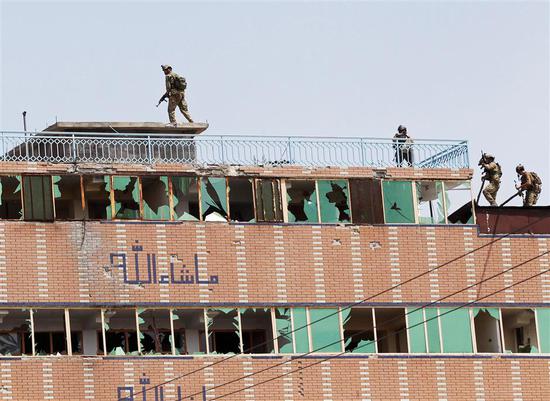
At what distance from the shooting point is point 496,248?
52531 millimetres

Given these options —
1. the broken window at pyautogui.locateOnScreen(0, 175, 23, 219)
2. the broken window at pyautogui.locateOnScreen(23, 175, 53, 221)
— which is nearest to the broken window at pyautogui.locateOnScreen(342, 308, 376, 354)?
the broken window at pyautogui.locateOnScreen(23, 175, 53, 221)

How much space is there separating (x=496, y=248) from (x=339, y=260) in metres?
4.01

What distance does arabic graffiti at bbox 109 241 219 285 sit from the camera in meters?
49.6

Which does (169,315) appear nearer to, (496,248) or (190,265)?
(190,265)

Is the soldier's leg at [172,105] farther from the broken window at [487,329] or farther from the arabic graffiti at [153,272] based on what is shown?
the broken window at [487,329]

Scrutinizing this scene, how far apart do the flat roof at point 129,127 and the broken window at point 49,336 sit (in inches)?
179

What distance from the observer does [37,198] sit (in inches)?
1951

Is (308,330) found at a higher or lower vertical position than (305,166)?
lower

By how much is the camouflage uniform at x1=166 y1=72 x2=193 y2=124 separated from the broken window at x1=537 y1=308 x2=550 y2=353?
31.6 feet

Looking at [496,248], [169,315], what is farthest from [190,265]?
[496,248]

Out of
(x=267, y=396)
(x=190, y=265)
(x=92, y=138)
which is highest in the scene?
(x=92, y=138)

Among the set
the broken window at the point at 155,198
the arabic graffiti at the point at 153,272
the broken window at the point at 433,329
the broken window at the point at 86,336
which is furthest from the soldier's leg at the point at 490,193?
the broken window at the point at 86,336

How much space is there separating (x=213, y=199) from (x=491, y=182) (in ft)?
24.2

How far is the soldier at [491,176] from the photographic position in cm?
5378
